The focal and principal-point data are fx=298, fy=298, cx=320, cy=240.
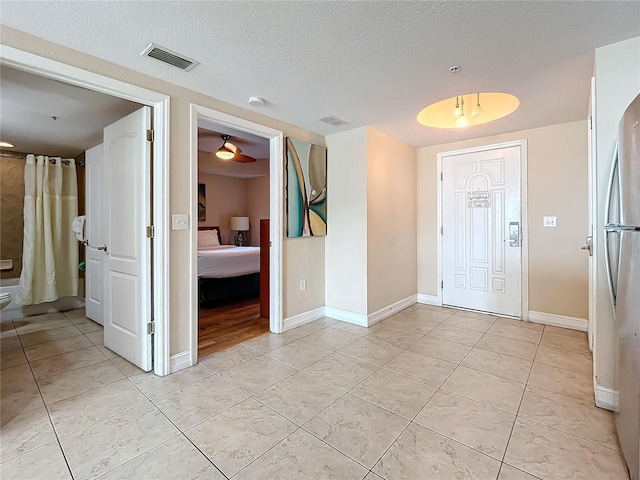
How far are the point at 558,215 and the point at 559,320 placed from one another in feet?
3.85

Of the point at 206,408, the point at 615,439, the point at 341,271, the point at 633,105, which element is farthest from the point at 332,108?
the point at 615,439

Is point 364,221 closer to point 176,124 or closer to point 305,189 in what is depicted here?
point 305,189

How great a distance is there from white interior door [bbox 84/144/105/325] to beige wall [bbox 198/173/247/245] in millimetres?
3461

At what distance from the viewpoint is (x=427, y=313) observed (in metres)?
3.86

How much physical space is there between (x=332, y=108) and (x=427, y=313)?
275 cm

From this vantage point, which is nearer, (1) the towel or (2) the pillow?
(1) the towel

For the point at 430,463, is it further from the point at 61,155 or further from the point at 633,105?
the point at 61,155

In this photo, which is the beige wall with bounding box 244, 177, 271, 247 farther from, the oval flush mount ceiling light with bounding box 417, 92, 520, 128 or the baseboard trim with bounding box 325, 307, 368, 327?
the oval flush mount ceiling light with bounding box 417, 92, 520, 128

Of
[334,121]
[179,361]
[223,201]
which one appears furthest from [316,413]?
[223,201]

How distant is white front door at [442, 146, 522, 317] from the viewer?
3598mm

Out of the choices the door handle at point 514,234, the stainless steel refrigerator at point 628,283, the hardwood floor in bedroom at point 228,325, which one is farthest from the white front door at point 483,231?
the hardwood floor in bedroom at point 228,325

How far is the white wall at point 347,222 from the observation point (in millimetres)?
3395

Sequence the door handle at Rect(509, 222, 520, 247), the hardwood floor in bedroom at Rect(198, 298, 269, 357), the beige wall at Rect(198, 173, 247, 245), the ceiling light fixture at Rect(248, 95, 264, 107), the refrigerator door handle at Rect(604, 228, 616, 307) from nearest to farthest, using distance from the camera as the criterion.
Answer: the refrigerator door handle at Rect(604, 228, 616, 307) → the ceiling light fixture at Rect(248, 95, 264, 107) → the hardwood floor in bedroom at Rect(198, 298, 269, 357) → the door handle at Rect(509, 222, 520, 247) → the beige wall at Rect(198, 173, 247, 245)

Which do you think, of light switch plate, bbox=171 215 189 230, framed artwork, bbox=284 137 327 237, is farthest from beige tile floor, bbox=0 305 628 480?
framed artwork, bbox=284 137 327 237
